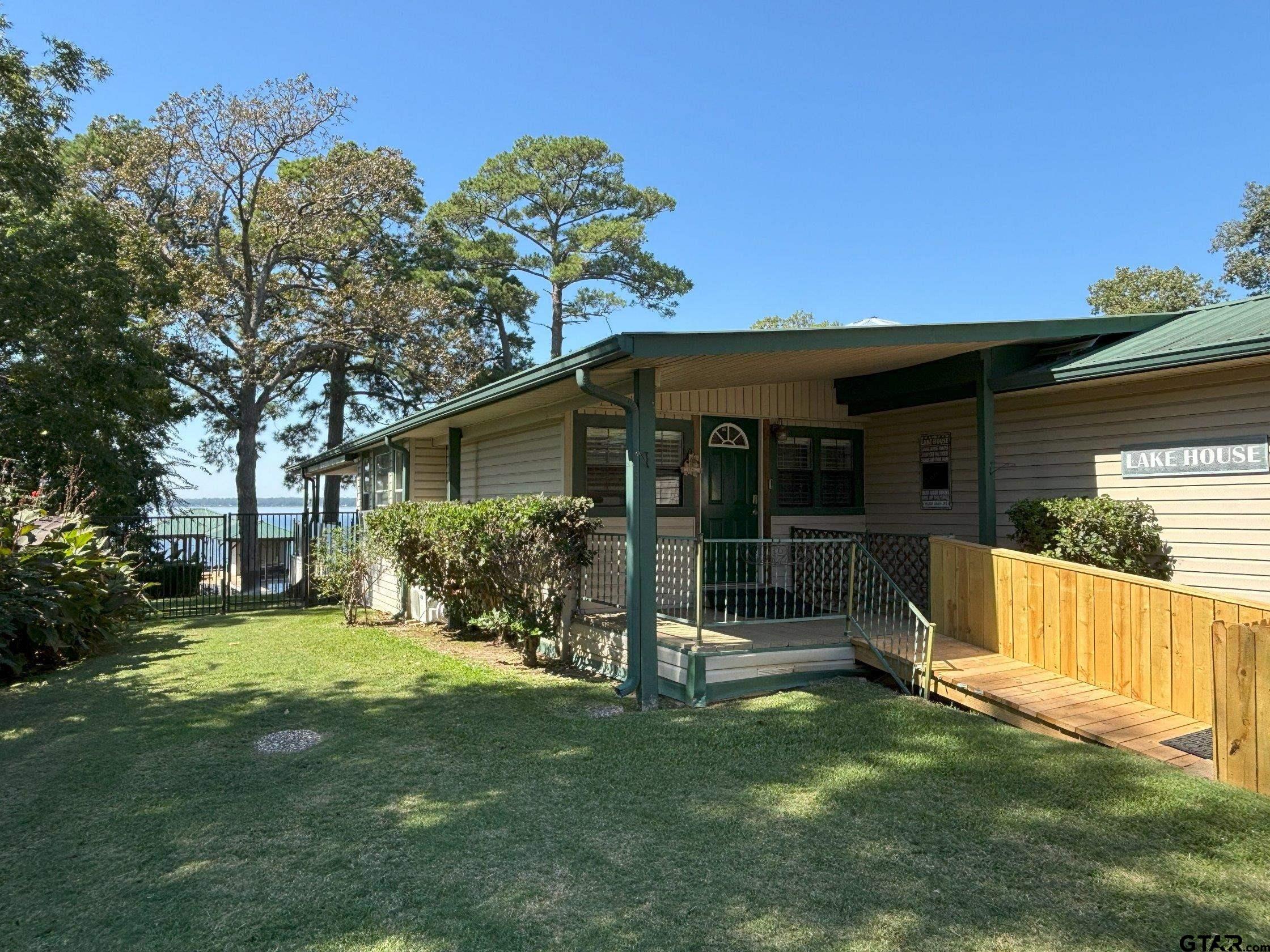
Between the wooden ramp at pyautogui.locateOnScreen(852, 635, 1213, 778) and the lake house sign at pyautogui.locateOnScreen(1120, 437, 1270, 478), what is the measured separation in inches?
83.1

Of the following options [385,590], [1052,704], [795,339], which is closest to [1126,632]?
[1052,704]

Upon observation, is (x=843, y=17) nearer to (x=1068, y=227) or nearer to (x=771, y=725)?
(x=771, y=725)

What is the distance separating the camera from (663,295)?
26.1 m

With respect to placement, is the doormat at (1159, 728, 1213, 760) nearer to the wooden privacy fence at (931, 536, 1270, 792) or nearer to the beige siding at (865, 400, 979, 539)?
the wooden privacy fence at (931, 536, 1270, 792)

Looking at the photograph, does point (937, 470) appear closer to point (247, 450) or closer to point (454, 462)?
point (454, 462)

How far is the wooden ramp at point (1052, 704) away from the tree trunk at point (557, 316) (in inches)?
837

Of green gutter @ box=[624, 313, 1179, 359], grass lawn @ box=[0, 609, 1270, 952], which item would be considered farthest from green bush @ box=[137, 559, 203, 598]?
green gutter @ box=[624, 313, 1179, 359]

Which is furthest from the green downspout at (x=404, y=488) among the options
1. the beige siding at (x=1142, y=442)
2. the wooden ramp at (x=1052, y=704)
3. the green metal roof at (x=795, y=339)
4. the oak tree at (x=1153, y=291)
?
the oak tree at (x=1153, y=291)

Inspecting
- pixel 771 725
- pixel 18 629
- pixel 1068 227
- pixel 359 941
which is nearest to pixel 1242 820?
pixel 771 725

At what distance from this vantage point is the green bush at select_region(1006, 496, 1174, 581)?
6.27 metres

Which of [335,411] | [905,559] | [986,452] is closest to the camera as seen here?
[986,452]

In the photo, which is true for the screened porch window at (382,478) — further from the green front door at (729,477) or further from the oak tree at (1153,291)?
the oak tree at (1153,291)

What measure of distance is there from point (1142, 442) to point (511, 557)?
5593 millimetres

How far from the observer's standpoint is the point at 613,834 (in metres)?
3.52
